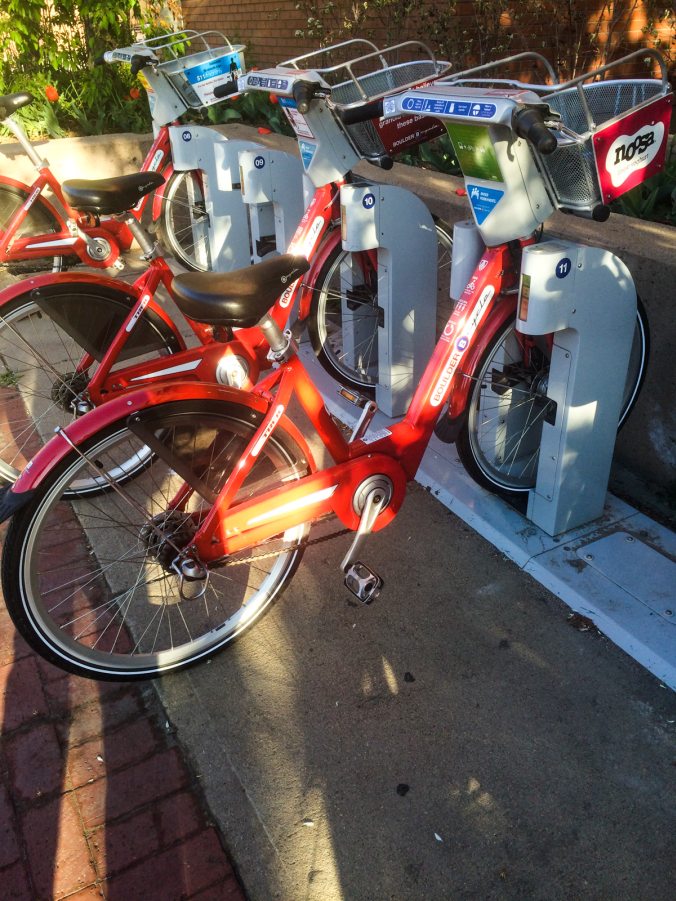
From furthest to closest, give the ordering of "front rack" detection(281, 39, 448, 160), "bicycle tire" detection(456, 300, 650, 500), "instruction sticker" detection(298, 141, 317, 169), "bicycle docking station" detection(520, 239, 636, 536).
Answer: "instruction sticker" detection(298, 141, 317, 169), "front rack" detection(281, 39, 448, 160), "bicycle tire" detection(456, 300, 650, 500), "bicycle docking station" detection(520, 239, 636, 536)

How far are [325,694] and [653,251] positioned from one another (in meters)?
2.16

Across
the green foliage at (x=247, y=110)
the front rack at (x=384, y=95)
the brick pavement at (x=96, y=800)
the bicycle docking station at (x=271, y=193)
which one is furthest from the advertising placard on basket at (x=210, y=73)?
the brick pavement at (x=96, y=800)

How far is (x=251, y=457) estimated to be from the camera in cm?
252

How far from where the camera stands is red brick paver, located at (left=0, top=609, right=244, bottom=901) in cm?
212

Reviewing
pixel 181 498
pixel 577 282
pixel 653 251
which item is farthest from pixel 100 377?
pixel 653 251

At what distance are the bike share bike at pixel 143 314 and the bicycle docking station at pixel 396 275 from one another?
0.19 metres

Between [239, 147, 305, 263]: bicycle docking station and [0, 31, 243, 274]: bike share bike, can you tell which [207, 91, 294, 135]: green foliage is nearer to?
[0, 31, 243, 274]: bike share bike

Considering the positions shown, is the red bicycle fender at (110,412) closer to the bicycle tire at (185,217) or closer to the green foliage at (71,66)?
the bicycle tire at (185,217)

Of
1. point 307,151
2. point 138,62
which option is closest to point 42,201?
point 138,62

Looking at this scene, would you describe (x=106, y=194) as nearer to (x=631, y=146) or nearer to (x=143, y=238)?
(x=143, y=238)

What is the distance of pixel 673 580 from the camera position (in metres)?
Answer: 2.93

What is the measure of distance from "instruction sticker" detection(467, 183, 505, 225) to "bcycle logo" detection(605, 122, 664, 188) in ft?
1.20

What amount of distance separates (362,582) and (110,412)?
101cm

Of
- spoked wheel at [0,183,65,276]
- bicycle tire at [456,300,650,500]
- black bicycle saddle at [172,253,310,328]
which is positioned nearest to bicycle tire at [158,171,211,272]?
spoked wheel at [0,183,65,276]
